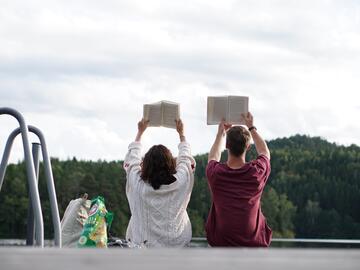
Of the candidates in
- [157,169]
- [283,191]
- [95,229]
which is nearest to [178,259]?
[157,169]

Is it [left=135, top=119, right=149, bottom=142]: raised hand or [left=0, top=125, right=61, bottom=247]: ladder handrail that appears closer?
[left=0, top=125, right=61, bottom=247]: ladder handrail

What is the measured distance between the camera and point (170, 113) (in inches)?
208

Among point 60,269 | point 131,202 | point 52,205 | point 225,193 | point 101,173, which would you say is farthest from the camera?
point 101,173

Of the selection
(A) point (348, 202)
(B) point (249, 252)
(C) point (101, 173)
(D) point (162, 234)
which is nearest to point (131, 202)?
(D) point (162, 234)

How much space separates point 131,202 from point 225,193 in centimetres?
62

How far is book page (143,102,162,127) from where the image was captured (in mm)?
5340

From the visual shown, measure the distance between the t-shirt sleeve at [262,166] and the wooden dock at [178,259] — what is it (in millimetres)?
3375

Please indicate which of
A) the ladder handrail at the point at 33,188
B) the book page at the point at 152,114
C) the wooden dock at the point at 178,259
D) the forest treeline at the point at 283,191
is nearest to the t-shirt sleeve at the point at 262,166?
the book page at the point at 152,114

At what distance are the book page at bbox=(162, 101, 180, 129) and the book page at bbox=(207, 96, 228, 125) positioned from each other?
23cm

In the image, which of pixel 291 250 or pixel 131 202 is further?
pixel 131 202

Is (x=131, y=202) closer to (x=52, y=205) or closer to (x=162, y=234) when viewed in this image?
(x=162, y=234)

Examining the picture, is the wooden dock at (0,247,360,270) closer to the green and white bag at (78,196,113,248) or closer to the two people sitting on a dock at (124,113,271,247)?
the two people sitting on a dock at (124,113,271,247)

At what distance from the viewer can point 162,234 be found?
4.87 m

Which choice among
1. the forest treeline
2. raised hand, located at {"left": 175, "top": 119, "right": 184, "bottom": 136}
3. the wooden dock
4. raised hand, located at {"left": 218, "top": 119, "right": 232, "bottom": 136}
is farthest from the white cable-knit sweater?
the forest treeline
